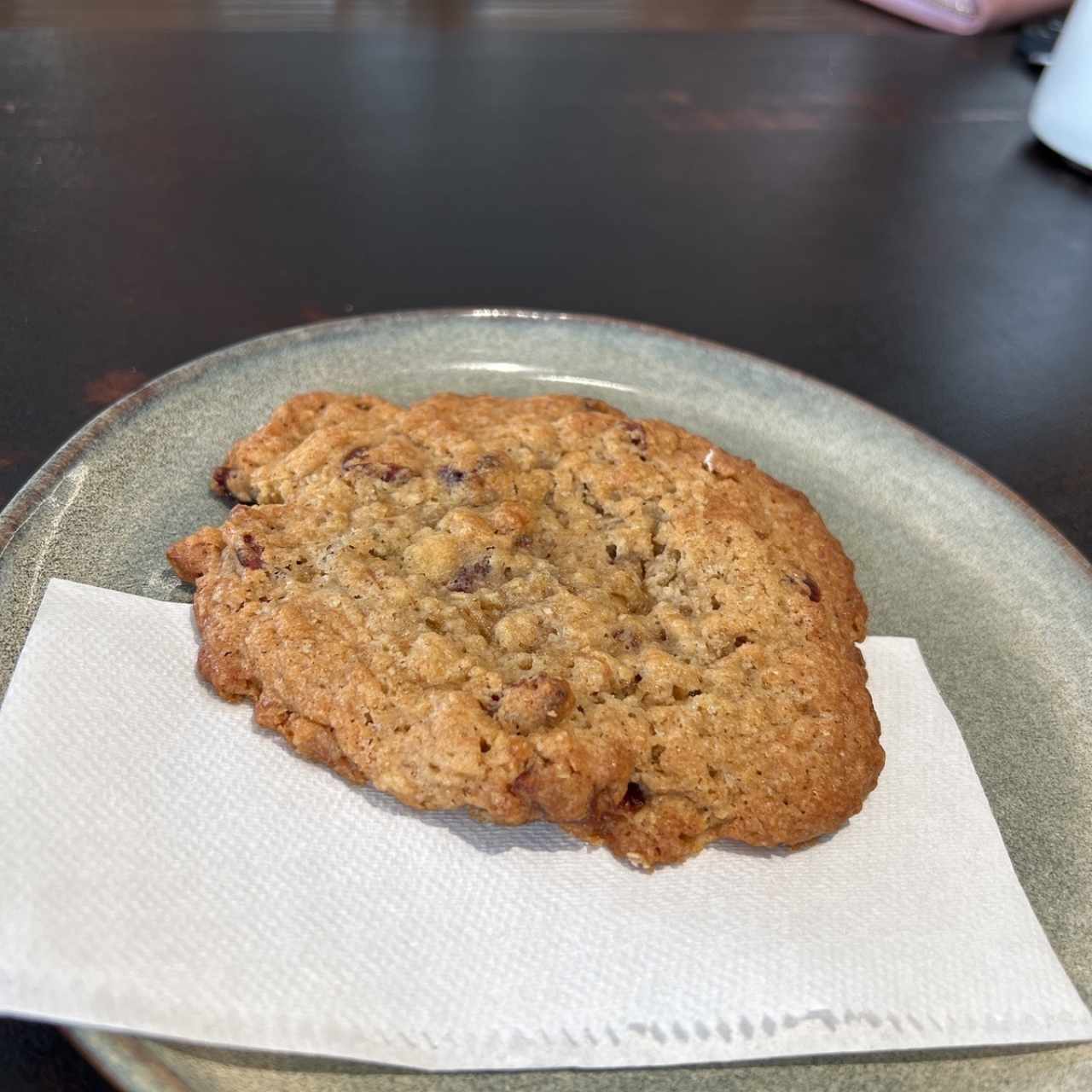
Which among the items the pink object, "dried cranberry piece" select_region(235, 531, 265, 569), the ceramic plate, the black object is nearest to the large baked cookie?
"dried cranberry piece" select_region(235, 531, 265, 569)

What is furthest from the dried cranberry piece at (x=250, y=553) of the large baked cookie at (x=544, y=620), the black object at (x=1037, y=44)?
the black object at (x=1037, y=44)

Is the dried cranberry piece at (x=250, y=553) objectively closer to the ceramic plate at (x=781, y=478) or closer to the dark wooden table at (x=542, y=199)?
the ceramic plate at (x=781, y=478)

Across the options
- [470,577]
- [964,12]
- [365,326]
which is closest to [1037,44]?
[964,12]

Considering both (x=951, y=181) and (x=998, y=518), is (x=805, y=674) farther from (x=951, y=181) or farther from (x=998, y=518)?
(x=951, y=181)

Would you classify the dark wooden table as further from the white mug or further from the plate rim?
the plate rim

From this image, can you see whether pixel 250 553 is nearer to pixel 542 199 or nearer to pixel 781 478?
pixel 781 478
